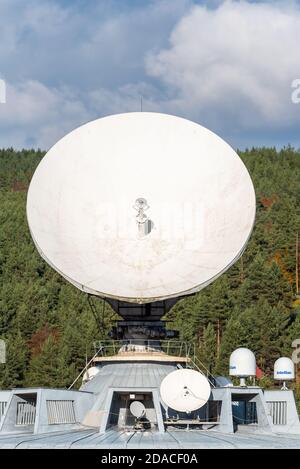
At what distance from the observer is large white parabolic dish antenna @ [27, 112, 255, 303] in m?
32.2

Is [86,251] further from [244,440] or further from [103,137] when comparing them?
[244,440]

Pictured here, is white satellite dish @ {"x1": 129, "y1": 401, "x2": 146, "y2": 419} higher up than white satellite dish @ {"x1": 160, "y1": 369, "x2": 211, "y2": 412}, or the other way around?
white satellite dish @ {"x1": 160, "y1": 369, "x2": 211, "y2": 412}

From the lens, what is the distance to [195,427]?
30125 millimetres

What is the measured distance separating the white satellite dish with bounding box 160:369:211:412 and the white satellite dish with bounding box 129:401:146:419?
140cm

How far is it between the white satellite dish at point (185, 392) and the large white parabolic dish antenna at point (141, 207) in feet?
12.8

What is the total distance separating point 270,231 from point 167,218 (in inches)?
2583

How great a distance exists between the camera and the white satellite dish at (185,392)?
2891 centimetres

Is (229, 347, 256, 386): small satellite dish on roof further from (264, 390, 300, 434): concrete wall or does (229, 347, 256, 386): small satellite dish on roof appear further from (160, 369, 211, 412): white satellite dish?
(160, 369, 211, 412): white satellite dish

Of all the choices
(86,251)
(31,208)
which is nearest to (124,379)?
(86,251)

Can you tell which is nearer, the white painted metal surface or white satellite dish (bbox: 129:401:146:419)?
white satellite dish (bbox: 129:401:146:419)

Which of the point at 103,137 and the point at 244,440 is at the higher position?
the point at 103,137

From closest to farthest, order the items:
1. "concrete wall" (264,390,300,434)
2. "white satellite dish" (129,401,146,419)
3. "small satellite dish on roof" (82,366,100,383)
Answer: "white satellite dish" (129,401,146,419), "concrete wall" (264,390,300,434), "small satellite dish on roof" (82,366,100,383)

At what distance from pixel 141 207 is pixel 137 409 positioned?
765 cm

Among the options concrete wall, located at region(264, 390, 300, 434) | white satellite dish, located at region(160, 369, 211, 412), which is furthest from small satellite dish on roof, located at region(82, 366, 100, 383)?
concrete wall, located at region(264, 390, 300, 434)
